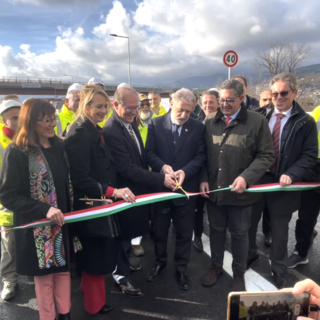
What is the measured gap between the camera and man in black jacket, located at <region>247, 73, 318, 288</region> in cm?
289

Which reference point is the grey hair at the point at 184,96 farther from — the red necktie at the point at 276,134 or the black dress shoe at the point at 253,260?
the black dress shoe at the point at 253,260

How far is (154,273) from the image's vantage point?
330cm

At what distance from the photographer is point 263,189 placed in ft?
9.53

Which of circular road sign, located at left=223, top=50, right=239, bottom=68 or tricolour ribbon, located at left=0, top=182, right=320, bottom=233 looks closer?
tricolour ribbon, located at left=0, top=182, right=320, bottom=233

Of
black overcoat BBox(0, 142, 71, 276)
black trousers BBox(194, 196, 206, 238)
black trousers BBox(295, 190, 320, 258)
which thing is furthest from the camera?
black trousers BBox(194, 196, 206, 238)

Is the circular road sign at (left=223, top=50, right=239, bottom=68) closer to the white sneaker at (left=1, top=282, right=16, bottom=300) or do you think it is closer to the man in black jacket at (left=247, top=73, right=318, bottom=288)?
the man in black jacket at (left=247, top=73, right=318, bottom=288)

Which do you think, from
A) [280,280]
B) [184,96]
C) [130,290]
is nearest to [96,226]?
[130,290]

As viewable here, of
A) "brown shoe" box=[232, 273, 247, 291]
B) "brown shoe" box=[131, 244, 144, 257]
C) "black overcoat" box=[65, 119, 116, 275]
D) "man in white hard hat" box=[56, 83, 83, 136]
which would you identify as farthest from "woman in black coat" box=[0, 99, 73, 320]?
"man in white hard hat" box=[56, 83, 83, 136]

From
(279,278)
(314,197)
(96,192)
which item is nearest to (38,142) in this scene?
(96,192)

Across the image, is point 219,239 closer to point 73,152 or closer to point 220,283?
point 220,283

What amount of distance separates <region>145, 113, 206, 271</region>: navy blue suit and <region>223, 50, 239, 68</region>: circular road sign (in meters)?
6.04

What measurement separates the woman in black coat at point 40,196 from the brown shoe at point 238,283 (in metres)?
1.81

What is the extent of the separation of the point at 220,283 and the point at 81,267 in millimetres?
1675

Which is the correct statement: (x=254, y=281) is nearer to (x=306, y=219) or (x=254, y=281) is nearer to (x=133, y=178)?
(x=306, y=219)
